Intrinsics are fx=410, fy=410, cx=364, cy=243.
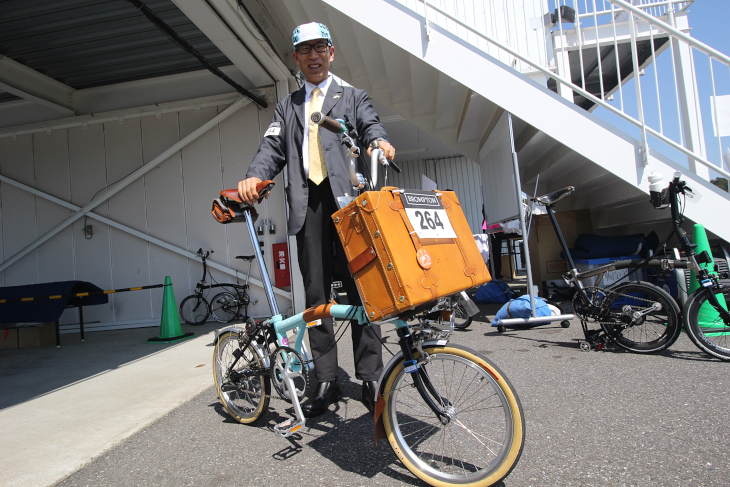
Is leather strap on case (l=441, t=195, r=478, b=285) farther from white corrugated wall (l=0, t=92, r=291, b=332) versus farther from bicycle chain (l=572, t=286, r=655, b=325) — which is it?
white corrugated wall (l=0, t=92, r=291, b=332)

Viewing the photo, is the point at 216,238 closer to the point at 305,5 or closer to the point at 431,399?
the point at 305,5

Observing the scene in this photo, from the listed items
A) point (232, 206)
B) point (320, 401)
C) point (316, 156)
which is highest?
point (316, 156)

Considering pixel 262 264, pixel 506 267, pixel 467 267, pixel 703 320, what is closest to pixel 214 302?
pixel 262 264

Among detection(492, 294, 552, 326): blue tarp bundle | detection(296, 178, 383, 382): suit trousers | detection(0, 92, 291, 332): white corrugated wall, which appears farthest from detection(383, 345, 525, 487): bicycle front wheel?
detection(0, 92, 291, 332): white corrugated wall

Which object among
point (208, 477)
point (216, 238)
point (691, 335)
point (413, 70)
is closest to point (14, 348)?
point (216, 238)

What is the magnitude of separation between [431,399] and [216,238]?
5.50 meters

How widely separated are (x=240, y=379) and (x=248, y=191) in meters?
0.99

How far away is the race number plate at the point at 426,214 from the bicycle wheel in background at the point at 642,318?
7.13 feet

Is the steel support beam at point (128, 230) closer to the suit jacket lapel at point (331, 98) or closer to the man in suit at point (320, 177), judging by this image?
the man in suit at point (320, 177)

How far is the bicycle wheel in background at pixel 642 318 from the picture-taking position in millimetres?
2811

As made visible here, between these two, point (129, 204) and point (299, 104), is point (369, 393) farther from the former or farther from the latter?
point (129, 204)

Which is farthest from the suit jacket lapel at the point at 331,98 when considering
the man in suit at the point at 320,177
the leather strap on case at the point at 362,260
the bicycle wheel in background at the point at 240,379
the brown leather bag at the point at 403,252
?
the bicycle wheel in background at the point at 240,379

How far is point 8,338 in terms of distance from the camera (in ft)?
17.1

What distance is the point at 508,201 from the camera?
4742 millimetres
